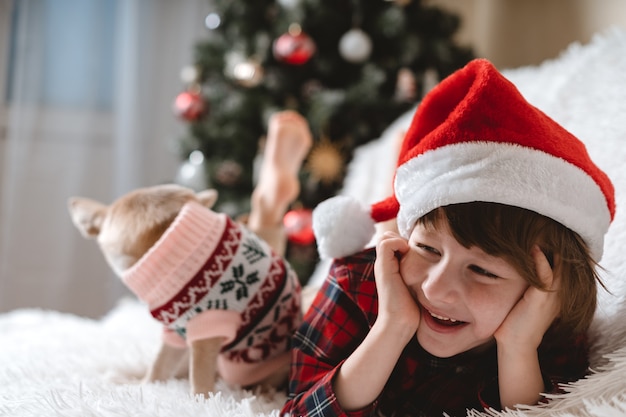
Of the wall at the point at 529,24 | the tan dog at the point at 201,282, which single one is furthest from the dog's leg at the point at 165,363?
the wall at the point at 529,24

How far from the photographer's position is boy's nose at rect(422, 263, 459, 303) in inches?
22.0

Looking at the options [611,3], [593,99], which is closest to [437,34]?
[611,3]

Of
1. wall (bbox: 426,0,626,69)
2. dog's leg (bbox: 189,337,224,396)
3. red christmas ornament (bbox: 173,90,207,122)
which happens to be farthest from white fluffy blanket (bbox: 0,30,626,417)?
red christmas ornament (bbox: 173,90,207,122)

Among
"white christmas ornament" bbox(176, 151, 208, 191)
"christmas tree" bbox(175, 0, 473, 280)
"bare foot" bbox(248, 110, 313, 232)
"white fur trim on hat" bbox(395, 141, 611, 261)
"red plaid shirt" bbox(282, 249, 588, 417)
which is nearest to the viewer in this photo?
"white fur trim on hat" bbox(395, 141, 611, 261)

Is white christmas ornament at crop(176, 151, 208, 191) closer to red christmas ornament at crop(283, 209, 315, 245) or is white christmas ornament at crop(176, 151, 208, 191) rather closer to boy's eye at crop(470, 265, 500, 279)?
red christmas ornament at crop(283, 209, 315, 245)

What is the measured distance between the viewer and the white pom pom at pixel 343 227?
2.36 ft

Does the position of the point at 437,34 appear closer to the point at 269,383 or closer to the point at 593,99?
the point at 593,99

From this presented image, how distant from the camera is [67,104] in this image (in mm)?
2252

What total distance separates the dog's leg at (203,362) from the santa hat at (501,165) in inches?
13.1

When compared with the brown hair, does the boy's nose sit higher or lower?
lower

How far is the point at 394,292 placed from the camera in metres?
0.61

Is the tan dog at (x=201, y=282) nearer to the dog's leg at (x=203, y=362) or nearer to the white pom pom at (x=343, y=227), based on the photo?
the dog's leg at (x=203, y=362)

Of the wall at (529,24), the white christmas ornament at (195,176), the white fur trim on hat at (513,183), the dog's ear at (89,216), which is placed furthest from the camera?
the white christmas ornament at (195,176)

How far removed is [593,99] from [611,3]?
82 centimetres
